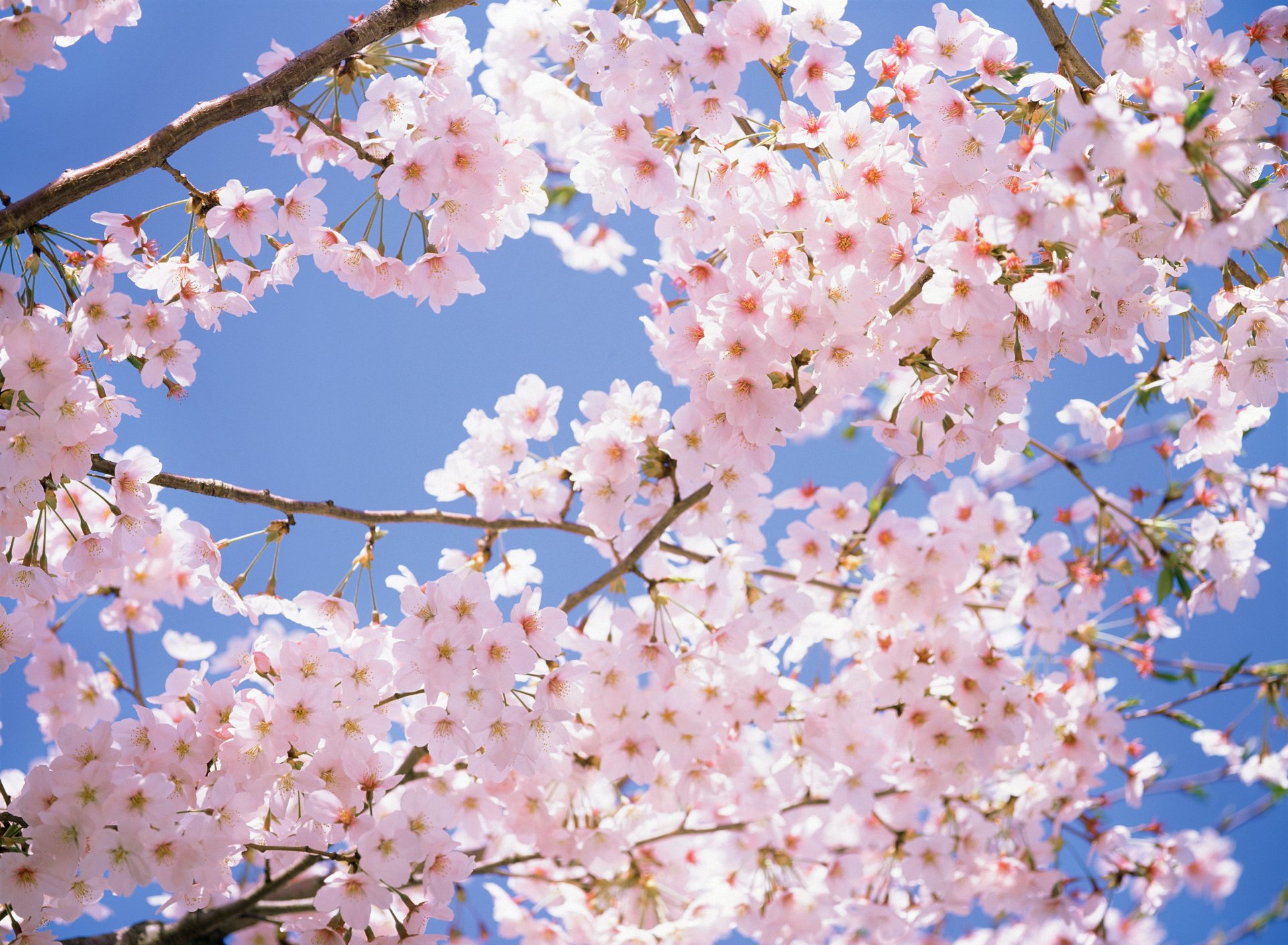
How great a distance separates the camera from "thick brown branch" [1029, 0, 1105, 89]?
154 cm

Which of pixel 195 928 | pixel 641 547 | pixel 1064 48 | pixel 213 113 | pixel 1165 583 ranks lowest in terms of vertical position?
pixel 195 928

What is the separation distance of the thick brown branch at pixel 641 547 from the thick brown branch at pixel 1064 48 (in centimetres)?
107

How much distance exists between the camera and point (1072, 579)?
2.43 metres

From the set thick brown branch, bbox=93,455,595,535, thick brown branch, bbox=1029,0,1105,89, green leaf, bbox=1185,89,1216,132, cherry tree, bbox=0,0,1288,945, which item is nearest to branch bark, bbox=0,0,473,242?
cherry tree, bbox=0,0,1288,945

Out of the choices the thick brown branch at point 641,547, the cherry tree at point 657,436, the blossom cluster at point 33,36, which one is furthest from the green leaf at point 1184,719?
the blossom cluster at point 33,36

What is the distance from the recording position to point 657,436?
196 centimetres

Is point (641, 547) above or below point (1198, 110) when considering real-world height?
above

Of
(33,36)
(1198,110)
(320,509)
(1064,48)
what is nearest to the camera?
(1198,110)

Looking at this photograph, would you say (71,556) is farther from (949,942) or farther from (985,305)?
(949,942)

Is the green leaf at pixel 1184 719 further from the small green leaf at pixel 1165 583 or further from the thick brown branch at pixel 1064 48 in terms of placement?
the thick brown branch at pixel 1064 48

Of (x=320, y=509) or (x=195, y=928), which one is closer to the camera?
(x=320, y=509)

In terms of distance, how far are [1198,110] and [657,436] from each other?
1.17 meters

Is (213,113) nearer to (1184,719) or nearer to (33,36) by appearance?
(33,36)

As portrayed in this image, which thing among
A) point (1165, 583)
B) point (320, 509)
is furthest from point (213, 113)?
point (1165, 583)
